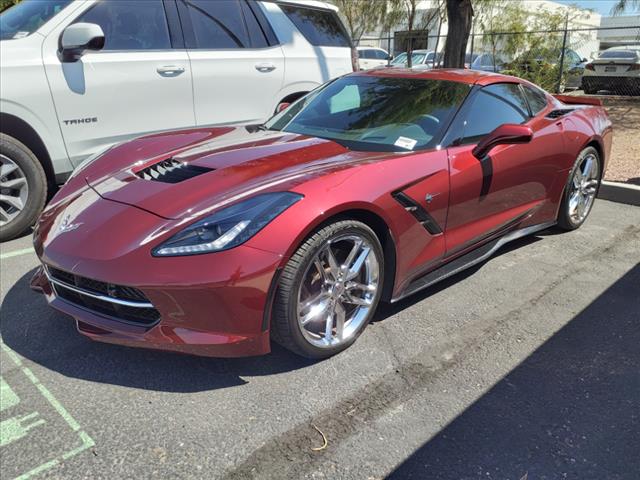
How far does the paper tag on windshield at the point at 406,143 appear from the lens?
10.5 feet

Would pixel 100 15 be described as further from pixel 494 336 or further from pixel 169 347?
pixel 494 336

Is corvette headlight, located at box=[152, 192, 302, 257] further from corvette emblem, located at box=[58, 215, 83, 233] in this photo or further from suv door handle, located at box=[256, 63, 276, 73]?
suv door handle, located at box=[256, 63, 276, 73]

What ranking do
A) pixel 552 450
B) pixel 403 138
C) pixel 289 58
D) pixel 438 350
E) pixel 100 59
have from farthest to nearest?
pixel 289 58 → pixel 100 59 → pixel 403 138 → pixel 438 350 → pixel 552 450

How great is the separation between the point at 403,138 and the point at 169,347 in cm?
184

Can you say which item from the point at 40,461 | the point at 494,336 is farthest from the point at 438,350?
the point at 40,461

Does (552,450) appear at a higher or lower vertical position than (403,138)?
lower

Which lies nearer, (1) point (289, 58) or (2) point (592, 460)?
(2) point (592, 460)

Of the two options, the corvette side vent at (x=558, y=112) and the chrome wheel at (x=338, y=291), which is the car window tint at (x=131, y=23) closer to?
the chrome wheel at (x=338, y=291)

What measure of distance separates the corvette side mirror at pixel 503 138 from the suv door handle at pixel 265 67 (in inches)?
120

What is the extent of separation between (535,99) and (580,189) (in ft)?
3.09

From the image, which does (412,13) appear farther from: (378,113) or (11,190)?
(11,190)

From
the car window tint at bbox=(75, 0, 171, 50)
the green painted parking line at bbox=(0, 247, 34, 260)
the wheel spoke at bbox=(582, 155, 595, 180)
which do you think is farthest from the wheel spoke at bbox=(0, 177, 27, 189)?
the wheel spoke at bbox=(582, 155, 595, 180)

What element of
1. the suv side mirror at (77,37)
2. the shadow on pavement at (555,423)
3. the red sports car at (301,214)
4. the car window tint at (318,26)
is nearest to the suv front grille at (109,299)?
the red sports car at (301,214)

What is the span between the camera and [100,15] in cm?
471
